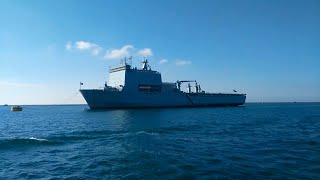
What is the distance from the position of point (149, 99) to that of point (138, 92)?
4.43 metres

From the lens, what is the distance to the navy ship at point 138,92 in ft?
230

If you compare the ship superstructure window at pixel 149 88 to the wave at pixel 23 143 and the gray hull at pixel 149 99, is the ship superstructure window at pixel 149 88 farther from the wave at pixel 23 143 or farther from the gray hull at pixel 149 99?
the wave at pixel 23 143

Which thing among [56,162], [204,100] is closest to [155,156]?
[56,162]

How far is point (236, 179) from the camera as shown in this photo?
1205cm

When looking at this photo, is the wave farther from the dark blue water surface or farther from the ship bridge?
the ship bridge

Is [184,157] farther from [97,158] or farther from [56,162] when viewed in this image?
[56,162]

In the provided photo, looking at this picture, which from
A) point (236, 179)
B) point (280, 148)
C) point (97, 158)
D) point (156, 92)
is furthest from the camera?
point (156, 92)

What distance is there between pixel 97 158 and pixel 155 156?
11.0ft

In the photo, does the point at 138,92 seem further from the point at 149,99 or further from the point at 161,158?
the point at 161,158

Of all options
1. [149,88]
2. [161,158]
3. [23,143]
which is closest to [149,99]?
[149,88]

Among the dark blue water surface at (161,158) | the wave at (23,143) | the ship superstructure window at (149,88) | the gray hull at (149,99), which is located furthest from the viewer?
the ship superstructure window at (149,88)

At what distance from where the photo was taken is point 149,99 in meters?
78.5

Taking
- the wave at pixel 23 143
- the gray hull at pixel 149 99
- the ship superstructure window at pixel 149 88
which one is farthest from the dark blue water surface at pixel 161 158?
the ship superstructure window at pixel 149 88

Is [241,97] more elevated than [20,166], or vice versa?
[241,97]
